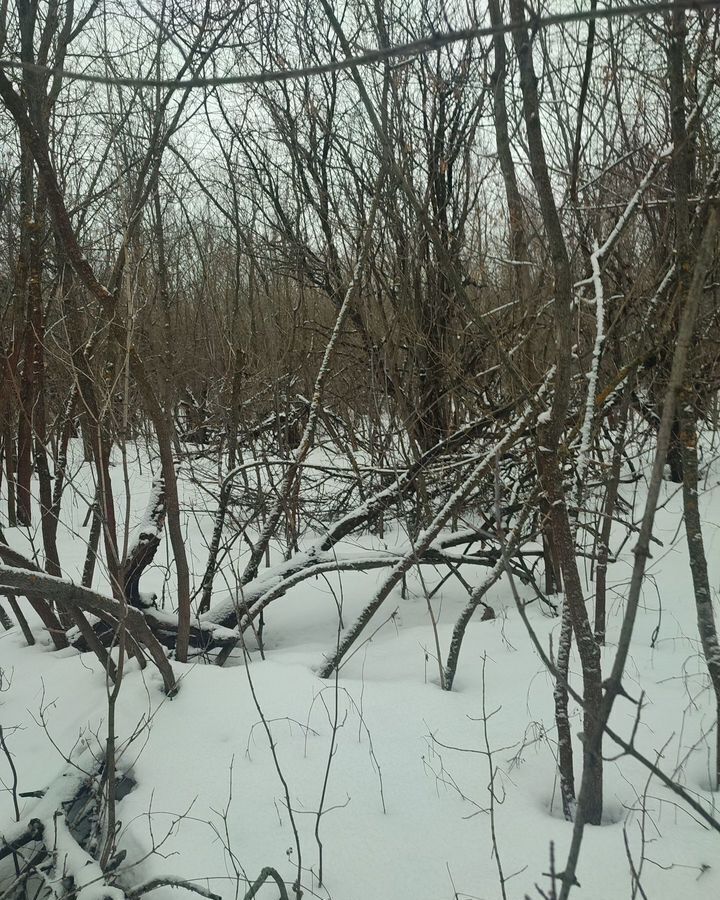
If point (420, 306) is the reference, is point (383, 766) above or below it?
below

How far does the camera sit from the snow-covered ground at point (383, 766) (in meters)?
1.85

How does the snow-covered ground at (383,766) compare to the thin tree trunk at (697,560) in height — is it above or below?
below

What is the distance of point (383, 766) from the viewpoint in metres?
2.25

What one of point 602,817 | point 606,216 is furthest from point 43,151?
point 606,216

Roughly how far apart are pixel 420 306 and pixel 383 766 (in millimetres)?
3226

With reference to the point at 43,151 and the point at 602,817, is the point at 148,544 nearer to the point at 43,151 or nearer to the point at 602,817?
the point at 43,151

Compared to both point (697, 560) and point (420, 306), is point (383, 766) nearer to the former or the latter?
point (697, 560)

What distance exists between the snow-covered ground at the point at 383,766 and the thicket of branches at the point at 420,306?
0.51ft

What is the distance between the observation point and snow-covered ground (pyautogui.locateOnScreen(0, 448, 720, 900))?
185cm

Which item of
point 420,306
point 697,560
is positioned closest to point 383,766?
point 697,560

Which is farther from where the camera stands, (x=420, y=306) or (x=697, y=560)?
(x=420, y=306)

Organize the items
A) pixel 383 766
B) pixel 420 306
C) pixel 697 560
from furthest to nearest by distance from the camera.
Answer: pixel 420 306 → pixel 383 766 → pixel 697 560

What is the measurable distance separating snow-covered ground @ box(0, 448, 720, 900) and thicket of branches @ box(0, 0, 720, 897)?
15 cm

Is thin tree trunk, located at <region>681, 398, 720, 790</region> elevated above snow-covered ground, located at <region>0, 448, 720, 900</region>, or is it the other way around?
thin tree trunk, located at <region>681, 398, 720, 790</region>
